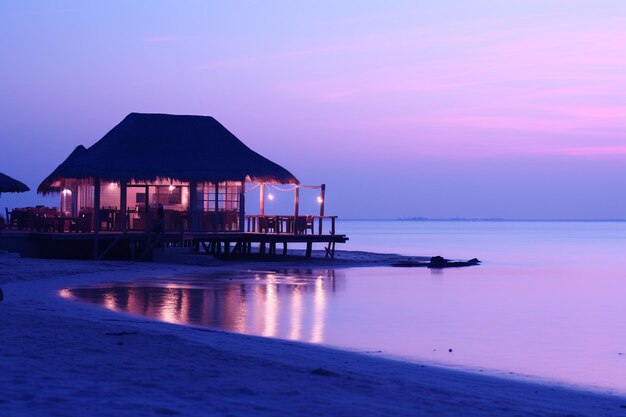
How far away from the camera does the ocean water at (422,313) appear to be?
1364cm

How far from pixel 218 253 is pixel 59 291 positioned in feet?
49.0

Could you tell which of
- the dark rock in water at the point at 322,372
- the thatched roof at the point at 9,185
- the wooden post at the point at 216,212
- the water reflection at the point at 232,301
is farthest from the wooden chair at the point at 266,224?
the dark rock in water at the point at 322,372

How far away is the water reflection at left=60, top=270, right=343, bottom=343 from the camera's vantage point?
1582cm

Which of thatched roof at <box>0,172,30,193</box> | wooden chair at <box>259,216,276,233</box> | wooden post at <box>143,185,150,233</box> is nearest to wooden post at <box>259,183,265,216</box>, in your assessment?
wooden chair at <box>259,216,276,233</box>

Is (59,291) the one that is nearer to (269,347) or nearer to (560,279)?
(269,347)

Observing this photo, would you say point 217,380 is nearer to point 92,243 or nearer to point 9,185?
point 92,243

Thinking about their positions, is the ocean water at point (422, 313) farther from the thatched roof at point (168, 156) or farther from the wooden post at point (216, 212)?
the thatched roof at point (168, 156)

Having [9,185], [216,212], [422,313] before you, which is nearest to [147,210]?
[216,212]

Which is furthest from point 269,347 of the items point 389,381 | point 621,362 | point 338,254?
point 338,254

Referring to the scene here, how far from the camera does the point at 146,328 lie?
12797 millimetres

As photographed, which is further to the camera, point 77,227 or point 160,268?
point 77,227

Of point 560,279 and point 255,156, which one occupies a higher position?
point 255,156

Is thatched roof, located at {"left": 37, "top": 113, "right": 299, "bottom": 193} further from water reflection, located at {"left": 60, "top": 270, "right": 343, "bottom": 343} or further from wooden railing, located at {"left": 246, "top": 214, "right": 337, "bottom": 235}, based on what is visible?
water reflection, located at {"left": 60, "top": 270, "right": 343, "bottom": 343}

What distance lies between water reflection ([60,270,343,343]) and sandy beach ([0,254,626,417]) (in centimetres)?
223
